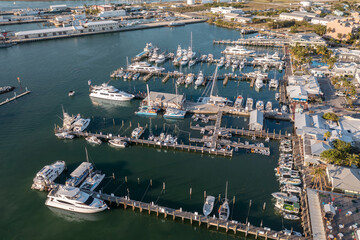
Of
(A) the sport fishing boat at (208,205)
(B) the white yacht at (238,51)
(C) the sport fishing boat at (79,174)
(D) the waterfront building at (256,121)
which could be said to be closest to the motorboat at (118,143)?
(C) the sport fishing boat at (79,174)

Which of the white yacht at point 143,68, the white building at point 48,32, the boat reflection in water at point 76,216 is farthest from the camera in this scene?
the white building at point 48,32

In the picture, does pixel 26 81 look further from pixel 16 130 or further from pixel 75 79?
pixel 16 130

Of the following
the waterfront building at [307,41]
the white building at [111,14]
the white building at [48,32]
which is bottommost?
the waterfront building at [307,41]

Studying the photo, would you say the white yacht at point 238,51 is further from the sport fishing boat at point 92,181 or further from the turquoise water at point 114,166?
the sport fishing boat at point 92,181

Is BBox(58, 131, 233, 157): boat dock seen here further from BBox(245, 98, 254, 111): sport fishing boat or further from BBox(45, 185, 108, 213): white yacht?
BBox(245, 98, 254, 111): sport fishing boat

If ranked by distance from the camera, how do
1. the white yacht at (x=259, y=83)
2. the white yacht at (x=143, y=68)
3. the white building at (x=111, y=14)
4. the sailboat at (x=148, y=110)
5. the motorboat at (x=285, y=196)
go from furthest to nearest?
1. the white building at (x=111, y=14)
2. the white yacht at (x=143, y=68)
3. the white yacht at (x=259, y=83)
4. the sailboat at (x=148, y=110)
5. the motorboat at (x=285, y=196)

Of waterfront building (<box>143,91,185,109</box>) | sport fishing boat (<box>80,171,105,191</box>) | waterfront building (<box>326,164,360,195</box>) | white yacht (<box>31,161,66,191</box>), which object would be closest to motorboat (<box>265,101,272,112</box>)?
waterfront building (<box>143,91,185,109</box>)
